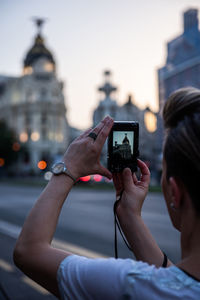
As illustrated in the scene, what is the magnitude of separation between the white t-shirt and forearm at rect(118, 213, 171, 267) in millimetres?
315

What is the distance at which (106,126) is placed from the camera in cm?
132

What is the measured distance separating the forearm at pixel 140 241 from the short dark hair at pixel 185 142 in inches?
12.9

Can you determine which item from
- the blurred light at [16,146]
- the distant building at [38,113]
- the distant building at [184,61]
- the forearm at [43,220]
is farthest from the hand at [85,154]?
the distant building at [38,113]

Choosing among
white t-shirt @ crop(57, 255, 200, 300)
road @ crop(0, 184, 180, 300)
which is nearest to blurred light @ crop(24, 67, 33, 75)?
road @ crop(0, 184, 180, 300)

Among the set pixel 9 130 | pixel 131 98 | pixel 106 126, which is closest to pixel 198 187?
pixel 106 126

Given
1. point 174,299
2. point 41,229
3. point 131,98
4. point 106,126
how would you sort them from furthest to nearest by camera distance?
point 131,98, point 106,126, point 41,229, point 174,299

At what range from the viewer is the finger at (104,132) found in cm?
126

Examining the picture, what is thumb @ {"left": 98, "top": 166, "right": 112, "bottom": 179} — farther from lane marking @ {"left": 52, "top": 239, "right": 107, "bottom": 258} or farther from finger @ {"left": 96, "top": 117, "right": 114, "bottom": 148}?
lane marking @ {"left": 52, "top": 239, "right": 107, "bottom": 258}

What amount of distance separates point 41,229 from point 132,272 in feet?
0.95

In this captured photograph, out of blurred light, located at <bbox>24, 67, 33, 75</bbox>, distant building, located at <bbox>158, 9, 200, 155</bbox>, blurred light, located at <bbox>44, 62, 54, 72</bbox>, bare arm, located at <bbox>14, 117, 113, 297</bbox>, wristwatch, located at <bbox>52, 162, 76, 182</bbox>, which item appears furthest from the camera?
blurred light, located at <bbox>24, 67, 33, 75</bbox>

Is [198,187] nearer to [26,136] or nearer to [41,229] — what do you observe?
[41,229]

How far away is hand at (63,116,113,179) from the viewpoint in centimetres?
125

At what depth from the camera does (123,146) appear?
57.2 inches

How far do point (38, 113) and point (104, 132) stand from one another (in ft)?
222
